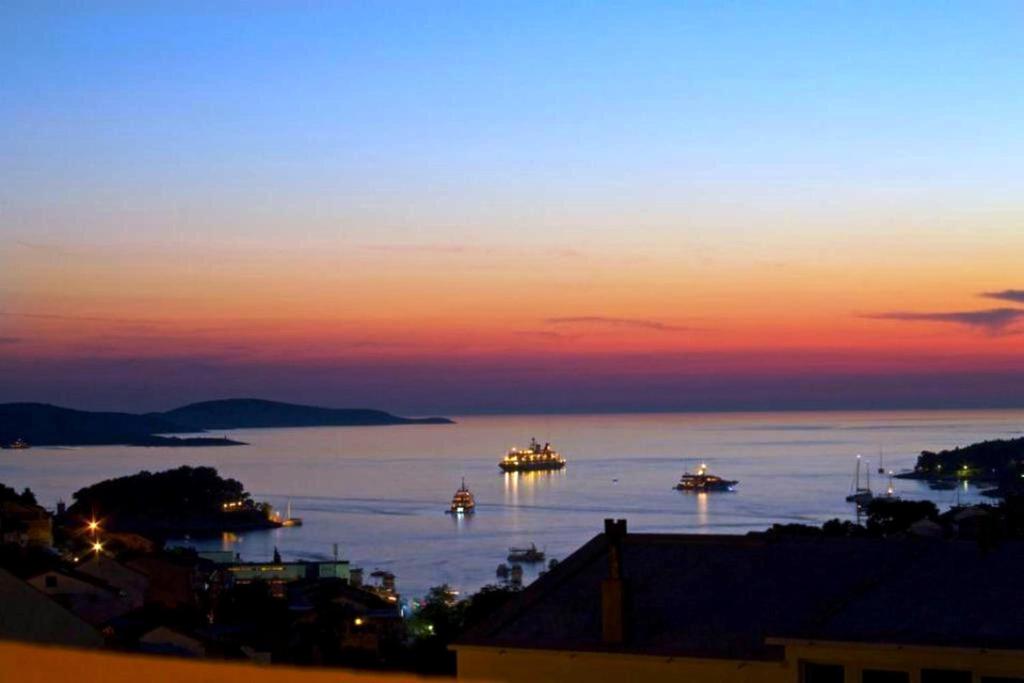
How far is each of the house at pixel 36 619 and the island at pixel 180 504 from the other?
53.3 metres

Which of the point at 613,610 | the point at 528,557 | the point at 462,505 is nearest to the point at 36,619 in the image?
the point at 613,610

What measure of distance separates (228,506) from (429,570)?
27488 millimetres

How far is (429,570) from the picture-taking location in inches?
1748

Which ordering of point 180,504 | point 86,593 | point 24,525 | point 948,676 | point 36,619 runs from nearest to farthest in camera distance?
point 948,676 → point 36,619 → point 86,593 → point 24,525 → point 180,504

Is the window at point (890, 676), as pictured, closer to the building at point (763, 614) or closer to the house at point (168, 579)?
the building at point (763, 614)

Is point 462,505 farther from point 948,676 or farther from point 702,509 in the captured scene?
point 948,676

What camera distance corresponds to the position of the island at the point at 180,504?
64938mm

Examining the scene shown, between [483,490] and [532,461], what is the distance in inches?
841

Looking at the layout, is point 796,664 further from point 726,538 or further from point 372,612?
point 372,612

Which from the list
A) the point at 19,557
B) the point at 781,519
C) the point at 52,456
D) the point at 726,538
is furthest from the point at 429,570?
the point at 52,456

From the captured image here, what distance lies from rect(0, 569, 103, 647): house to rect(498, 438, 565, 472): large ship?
95.1 meters

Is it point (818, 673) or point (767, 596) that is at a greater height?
point (767, 596)

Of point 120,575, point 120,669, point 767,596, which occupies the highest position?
point 120,669

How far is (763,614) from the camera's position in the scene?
19.2 ft
